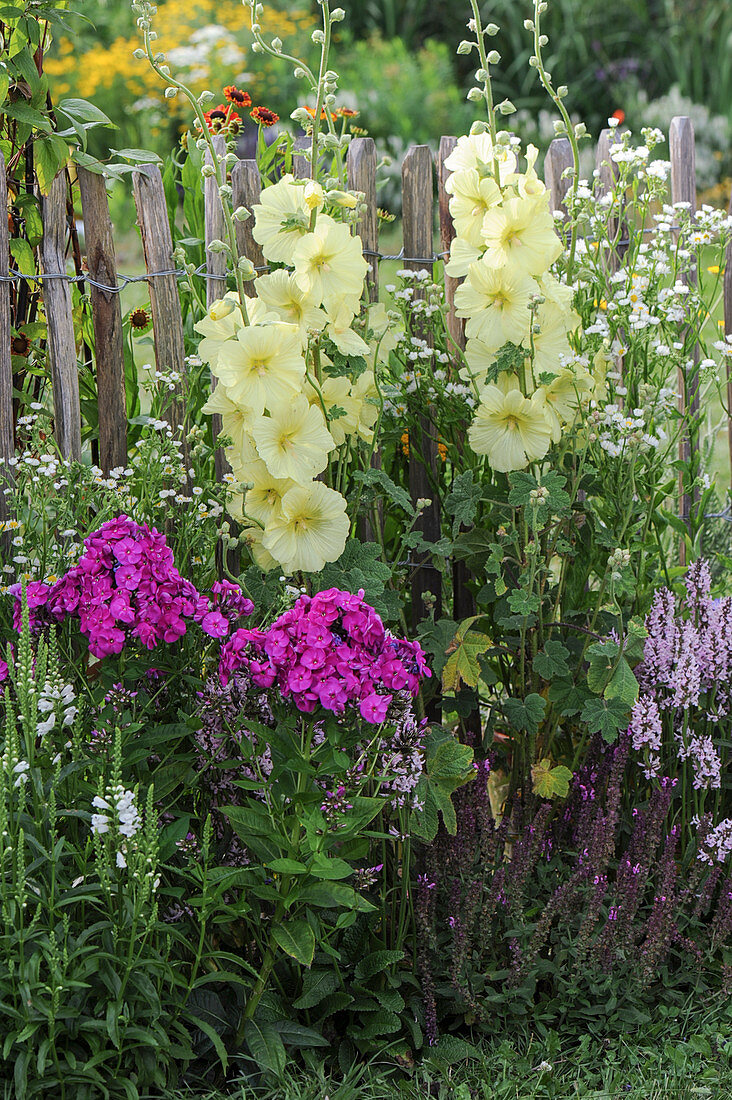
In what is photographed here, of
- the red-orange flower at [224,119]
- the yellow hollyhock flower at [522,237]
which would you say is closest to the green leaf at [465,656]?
the yellow hollyhock flower at [522,237]

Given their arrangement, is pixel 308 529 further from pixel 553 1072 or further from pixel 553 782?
pixel 553 1072

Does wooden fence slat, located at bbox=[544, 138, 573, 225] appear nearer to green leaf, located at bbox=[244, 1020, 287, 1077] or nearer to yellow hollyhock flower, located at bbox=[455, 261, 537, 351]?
yellow hollyhock flower, located at bbox=[455, 261, 537, 351]

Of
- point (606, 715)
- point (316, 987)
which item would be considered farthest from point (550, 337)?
point (316, 987)

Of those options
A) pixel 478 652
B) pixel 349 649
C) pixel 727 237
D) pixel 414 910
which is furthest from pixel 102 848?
pixel 727 237

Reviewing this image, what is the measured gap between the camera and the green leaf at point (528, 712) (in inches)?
87.9

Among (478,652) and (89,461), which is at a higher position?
(89,461)

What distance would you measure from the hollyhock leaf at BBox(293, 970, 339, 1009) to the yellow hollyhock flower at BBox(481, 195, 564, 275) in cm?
133

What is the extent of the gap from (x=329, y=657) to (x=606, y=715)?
2.49 feet

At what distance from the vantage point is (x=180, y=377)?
94.3 inches

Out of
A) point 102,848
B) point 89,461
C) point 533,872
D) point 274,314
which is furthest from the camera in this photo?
point 89,461

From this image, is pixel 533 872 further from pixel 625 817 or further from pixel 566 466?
pixel 566 466

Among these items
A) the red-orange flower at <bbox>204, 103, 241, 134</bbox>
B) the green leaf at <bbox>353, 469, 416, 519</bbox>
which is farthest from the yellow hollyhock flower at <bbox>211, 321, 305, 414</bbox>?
the red-orange flower at <bbox>204, 103, 241, 134</bbox>

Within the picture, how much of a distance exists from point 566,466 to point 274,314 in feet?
2.64

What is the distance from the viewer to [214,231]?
2.48 metres
